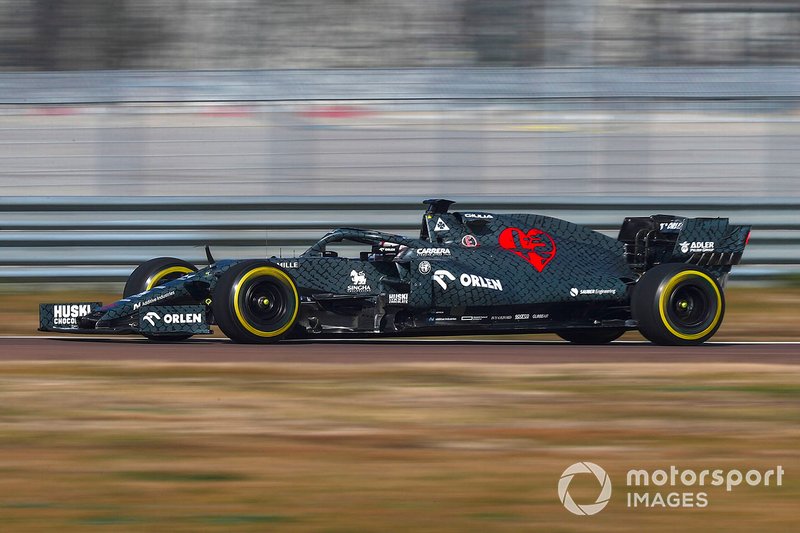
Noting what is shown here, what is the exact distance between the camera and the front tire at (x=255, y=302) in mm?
9672

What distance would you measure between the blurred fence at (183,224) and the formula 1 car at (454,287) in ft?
7.82

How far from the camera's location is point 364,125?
1343cm

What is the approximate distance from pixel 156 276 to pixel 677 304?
13.2 feet

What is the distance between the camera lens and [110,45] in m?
13.0

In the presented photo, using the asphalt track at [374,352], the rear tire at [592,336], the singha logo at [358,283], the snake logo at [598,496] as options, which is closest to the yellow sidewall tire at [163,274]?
the asphalt track at [374,352]

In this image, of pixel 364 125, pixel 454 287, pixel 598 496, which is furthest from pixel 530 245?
pixel 598 496

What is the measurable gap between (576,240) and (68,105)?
5426mm

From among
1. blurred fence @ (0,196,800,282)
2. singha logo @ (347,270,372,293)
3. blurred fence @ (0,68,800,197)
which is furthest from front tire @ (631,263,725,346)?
blurred fence @ (0,68,800,197)

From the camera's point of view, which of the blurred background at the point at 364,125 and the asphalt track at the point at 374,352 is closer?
the asphalt track at the point at 374,352

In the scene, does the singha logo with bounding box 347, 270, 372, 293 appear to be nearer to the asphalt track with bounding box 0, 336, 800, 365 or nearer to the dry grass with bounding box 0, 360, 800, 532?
the asphalt track with bounding box 0, 336, 800, 365

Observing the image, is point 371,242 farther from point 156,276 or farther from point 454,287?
point 156,276

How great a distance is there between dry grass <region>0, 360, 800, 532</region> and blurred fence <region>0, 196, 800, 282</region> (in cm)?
436

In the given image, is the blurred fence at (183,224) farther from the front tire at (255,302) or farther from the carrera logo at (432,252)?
the front tire at (255,302)

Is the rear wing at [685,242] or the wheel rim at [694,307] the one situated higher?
the rear wing at [685,242]
